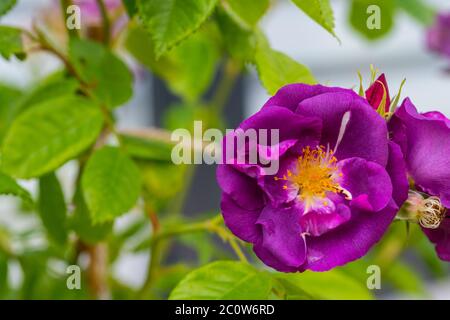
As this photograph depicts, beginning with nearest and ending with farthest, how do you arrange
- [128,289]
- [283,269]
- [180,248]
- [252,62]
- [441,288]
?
[283,269] → [252,62] → [128,289] → [180,248] → [441,288]

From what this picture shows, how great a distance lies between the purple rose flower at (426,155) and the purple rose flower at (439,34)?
1.36 ft

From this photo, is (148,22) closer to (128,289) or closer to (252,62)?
(252,62)

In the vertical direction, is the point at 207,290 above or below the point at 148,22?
below

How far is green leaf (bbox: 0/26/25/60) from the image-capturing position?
38cm

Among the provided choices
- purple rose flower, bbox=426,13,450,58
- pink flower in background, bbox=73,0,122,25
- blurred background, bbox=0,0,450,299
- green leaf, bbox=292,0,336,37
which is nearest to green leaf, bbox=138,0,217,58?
green leaf, bbox=292,0,336,37

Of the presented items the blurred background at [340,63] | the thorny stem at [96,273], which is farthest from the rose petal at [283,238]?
the blurred background at [340,63]

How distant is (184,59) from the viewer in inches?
24.1

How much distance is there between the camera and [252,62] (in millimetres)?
420

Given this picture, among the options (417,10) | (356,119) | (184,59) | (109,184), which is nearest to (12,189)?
(109,184)

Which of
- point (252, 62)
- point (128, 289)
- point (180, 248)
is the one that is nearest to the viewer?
point (252, 62)

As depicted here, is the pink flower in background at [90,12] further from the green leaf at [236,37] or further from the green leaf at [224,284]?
the green leaf at [224,284]

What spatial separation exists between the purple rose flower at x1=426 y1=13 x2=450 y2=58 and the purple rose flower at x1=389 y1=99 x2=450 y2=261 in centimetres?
42

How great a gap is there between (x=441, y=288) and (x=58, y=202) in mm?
1723

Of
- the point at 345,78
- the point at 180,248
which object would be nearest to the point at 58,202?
the point at 180,248
